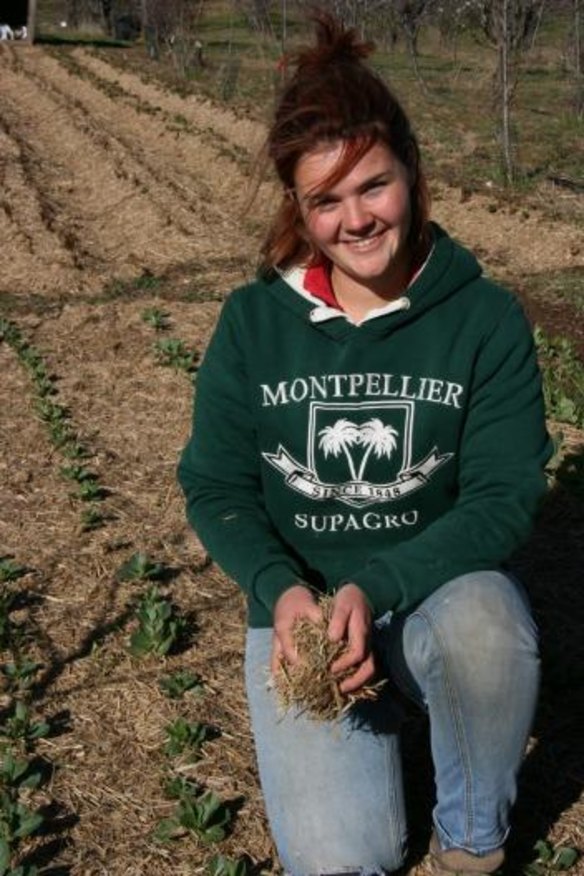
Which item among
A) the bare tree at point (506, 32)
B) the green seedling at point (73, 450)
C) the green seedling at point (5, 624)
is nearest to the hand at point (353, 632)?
the green seedling at point (5, 624)

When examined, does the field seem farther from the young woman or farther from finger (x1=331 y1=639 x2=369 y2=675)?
finger (x1=331 y1=639 x2=369 y2=675)

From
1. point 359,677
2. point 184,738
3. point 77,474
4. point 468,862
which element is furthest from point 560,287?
point 359,677

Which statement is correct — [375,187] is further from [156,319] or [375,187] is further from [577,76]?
[577,76]

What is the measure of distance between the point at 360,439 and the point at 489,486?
0.30m

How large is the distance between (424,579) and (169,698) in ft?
4.49

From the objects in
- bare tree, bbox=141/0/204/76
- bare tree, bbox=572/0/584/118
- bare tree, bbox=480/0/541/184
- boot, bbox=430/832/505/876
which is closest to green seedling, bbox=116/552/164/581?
boot, bbox=430/832/505/876

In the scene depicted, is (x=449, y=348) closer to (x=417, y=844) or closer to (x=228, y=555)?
(x=228, y=555)

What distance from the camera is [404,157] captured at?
2617mm

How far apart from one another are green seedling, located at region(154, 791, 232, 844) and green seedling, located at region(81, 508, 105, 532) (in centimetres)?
191

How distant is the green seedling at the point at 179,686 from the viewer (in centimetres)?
360

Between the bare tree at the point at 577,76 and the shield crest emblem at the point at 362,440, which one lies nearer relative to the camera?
the shield crest emblem at the point at 362,440

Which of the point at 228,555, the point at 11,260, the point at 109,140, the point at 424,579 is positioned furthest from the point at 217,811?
the point at 109,140

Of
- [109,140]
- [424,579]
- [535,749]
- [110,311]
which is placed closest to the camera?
[424,579]

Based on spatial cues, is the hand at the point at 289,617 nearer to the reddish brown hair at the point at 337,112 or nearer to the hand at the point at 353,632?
the hand at the point at 353,632
